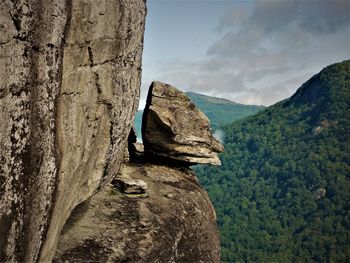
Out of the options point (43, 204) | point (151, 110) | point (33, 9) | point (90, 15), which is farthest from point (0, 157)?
point (151, 110)

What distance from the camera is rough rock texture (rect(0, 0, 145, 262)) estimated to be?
30.0 ft

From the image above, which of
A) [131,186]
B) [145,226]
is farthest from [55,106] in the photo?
[131,186]

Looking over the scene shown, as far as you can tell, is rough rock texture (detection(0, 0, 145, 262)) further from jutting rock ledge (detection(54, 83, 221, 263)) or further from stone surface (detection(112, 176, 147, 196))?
stone surface (detection(112, 176, 147, 196))

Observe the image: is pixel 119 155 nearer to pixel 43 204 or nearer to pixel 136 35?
pixel 136 35

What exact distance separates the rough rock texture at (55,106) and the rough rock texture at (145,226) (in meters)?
0.66

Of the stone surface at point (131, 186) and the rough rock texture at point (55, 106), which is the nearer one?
the rough rock texture at point (55, 106)

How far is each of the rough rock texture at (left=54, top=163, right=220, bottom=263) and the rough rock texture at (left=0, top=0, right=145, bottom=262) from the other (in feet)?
2.16

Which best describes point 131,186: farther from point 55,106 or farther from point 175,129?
point 55,106

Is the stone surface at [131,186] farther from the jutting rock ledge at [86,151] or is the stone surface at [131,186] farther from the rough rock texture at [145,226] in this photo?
the rough rock texture at [145,226]

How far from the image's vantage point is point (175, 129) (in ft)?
61.8

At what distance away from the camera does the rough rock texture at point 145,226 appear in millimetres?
13211

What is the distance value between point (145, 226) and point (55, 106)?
5418 mm

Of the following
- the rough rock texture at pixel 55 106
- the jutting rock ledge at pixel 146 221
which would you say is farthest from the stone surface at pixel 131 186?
the rough rock texture at pixel 55 106

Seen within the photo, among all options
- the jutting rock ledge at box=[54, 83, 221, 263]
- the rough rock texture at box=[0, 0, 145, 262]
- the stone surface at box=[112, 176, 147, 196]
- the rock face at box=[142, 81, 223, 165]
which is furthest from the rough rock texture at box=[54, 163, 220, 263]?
the rock face at box=[142, 81, 223, 165]
